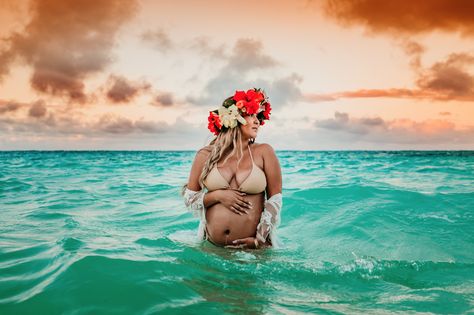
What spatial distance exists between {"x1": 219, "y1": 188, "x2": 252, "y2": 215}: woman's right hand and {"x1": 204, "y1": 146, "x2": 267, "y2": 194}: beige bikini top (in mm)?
88

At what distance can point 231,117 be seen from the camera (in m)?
4.98

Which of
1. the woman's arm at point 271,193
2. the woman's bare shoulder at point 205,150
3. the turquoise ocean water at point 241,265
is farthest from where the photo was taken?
the woman's bare shoulder at point 205,150

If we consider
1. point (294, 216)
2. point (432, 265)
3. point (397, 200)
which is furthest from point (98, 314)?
point (397, 200)

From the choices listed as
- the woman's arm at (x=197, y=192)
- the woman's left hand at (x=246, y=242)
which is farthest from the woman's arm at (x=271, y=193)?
the woman's arm at (x=197, y=192)

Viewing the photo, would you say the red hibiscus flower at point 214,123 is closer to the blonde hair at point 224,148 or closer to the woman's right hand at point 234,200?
the blonde hair at point 224,148

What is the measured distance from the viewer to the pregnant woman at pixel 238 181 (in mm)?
4945

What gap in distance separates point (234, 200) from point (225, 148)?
26.0 inches

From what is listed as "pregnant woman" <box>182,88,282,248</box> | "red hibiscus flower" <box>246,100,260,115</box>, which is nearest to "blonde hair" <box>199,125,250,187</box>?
"pregnant woman" <box>182,88,282,248</box>

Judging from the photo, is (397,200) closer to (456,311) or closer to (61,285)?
A: (456,311)

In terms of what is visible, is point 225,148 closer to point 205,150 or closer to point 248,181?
point 205,150

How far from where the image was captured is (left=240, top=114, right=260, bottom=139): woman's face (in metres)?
5.06

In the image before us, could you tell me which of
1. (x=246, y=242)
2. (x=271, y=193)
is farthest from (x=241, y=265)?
(x=271, y=193)

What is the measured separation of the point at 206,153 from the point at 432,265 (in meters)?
3.44

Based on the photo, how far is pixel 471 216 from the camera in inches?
348
